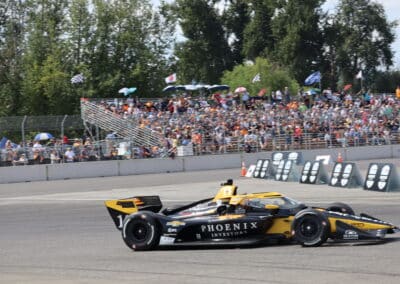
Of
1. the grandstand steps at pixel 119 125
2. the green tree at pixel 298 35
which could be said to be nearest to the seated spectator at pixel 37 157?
the grandstand steps at pixel 119 125

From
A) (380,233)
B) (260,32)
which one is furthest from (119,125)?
(260,32)

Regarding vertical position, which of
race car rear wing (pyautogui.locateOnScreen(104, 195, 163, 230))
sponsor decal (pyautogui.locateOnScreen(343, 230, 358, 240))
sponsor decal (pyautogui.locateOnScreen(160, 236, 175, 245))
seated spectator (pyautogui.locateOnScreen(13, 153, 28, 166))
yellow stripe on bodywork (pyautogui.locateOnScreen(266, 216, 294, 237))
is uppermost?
seated spectator (pyautogui.locateOnScreen(13, 153, 28, 166))

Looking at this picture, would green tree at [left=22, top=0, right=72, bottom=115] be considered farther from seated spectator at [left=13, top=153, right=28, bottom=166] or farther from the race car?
the race car

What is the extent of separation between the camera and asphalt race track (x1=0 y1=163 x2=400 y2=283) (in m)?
10.4

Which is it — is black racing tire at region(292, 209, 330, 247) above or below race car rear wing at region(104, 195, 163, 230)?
below

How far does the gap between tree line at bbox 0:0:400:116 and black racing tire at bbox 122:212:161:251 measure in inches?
1573

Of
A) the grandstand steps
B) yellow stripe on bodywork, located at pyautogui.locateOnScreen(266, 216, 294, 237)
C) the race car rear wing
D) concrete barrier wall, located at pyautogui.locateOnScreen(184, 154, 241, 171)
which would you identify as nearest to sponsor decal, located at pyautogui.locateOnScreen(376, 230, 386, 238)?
yellow stripe on bodywork, located at pyautogui.locateOnScreen(266, 216, 294, 237)

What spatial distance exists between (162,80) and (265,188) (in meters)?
33.5

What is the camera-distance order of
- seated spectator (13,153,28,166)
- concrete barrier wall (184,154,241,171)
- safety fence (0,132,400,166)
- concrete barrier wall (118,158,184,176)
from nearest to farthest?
seated spectator (13,153,28,166), safety fence (0,132,400,166), concrete barrier wall (118,158,184,176), concrete barrier wall (184,154,241,171)

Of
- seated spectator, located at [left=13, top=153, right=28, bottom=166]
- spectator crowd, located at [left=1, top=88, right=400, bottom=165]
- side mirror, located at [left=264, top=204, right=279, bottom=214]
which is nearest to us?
side mirror, located at [left=264, top=204, right=279, bottom=214]

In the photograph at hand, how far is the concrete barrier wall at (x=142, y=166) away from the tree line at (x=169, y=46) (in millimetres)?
16334

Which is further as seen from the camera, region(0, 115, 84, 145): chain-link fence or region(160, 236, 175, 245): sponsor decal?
region(0, 115, 84, 145): chain-link fence

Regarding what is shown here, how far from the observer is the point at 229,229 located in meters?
13.3

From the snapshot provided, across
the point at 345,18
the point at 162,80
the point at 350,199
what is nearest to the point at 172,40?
the point at 162,80
